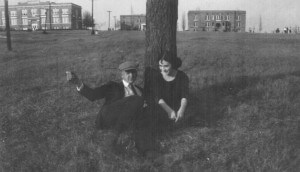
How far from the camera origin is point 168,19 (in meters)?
5.50

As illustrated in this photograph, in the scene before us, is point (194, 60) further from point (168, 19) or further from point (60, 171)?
point (60, 171)

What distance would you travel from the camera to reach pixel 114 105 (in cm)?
427

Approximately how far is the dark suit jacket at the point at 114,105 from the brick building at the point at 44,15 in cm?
9013

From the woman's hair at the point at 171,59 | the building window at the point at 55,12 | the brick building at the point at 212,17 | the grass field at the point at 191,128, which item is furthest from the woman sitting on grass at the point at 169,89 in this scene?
the brick building at the point at 212,17

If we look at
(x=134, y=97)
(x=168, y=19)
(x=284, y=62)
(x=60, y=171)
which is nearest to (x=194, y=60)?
(x=284, y=62)

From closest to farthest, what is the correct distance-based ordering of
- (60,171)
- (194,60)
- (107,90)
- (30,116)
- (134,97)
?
(60,171)
(134,97)
(107,90)
(30,116)
(194,60)

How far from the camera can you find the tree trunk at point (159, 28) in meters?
5.45

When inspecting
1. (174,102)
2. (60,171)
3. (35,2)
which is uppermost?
(35,2)

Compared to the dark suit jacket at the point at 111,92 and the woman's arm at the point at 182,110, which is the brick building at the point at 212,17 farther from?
the dark suit jacket at the point at 111,92

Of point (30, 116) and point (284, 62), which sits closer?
point (30, 116)

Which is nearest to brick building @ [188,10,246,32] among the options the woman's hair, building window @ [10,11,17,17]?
building window @ [10,11,17,17]

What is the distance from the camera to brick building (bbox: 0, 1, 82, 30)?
92750mm

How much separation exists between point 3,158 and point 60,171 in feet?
2.81

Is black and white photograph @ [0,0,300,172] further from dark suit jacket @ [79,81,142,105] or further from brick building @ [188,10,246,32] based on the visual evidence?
brick building @ [188,10,246,32]
